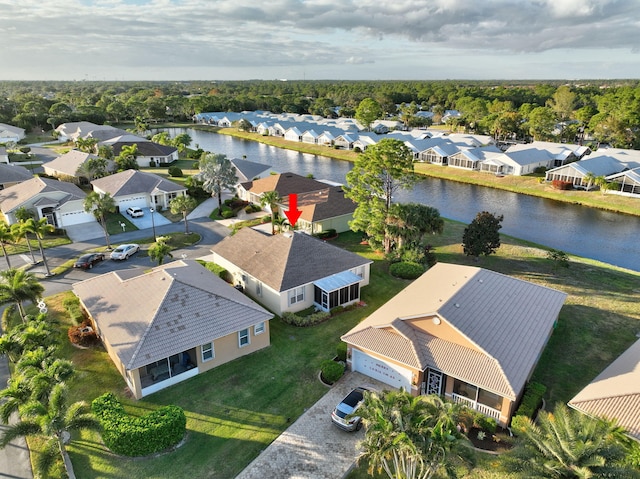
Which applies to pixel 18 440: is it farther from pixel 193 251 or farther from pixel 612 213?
pixel 612 213

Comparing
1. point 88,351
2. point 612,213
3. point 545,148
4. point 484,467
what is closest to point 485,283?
point 484,467

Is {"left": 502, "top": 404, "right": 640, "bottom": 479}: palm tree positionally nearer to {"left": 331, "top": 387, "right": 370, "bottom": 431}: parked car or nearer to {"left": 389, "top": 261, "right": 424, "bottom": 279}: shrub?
{"left": 331, "top": 387, "right": 370, "bottom": 431}: parked car

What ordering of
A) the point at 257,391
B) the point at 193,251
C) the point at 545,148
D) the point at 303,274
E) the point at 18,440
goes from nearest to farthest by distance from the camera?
the point at 18,440, the point at 257,391, the point at 303,274, the point at 193,251, the point at 545,148

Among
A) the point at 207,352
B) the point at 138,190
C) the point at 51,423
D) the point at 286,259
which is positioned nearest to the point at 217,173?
the point at 138,190

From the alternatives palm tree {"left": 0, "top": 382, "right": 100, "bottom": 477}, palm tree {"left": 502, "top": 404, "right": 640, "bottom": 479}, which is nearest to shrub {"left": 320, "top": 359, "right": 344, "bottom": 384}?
palm tree {"left": 502, "top": 404, "right": 640, "bottom": 479}

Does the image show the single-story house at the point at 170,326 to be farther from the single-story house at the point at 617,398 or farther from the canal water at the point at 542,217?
the canal water at the point at 542,217

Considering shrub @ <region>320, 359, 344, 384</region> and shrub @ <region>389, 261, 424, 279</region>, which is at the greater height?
shrub @ <region>389, 261, 424, 279</region>

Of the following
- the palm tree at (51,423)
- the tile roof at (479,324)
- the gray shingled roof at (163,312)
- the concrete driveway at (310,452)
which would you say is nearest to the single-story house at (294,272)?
the gray shingled roof at (163,312)
